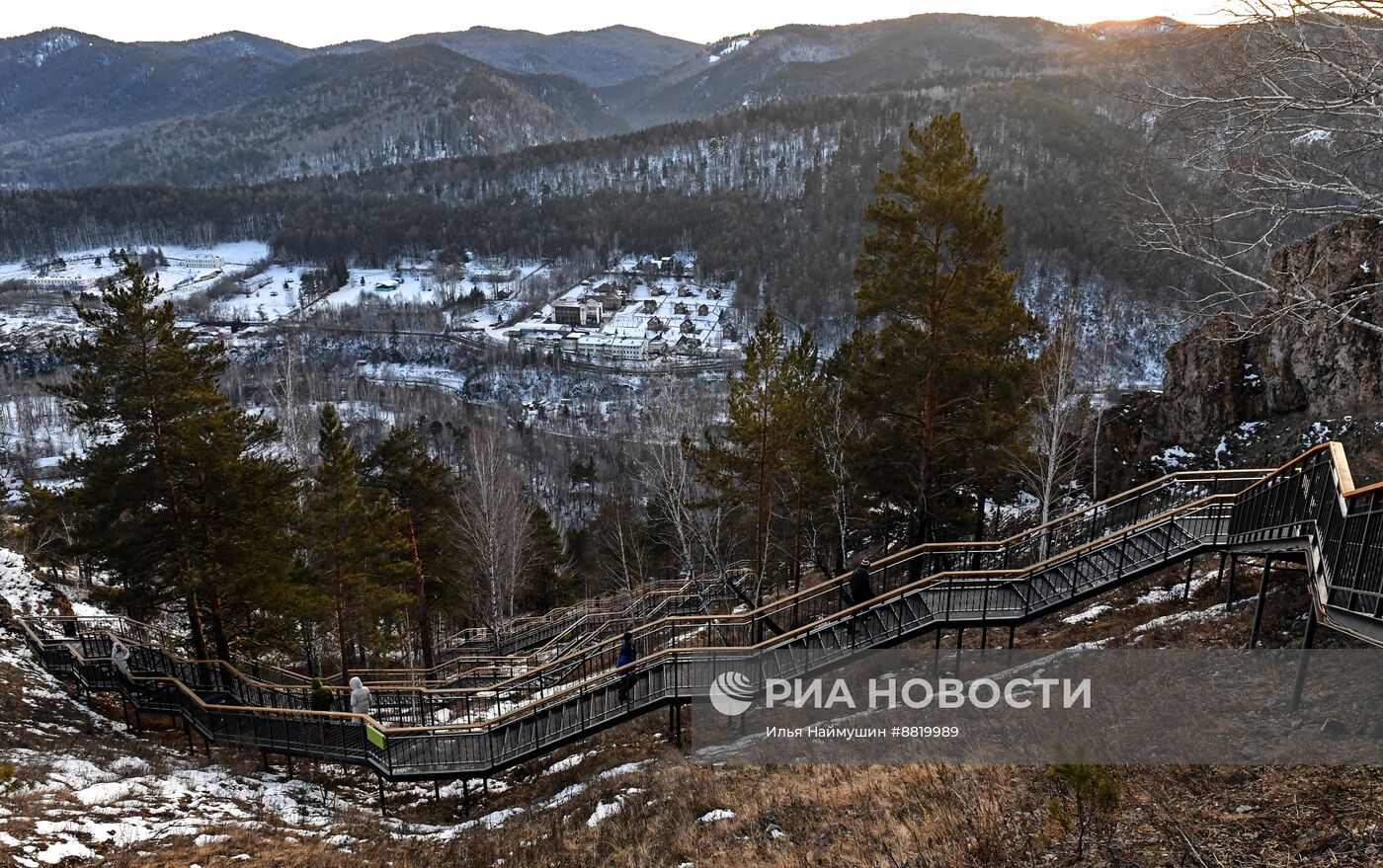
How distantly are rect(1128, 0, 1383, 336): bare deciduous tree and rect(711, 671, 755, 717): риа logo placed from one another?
8929 mm

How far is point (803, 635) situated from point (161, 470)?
13.3 metres

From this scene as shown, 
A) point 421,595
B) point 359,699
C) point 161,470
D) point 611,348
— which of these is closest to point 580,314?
point 611,348

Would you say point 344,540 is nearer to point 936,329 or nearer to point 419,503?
Answer: point 419,503

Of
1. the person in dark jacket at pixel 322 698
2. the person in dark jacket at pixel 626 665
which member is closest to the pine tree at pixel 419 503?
the person in dark jacket at pixel 322 698

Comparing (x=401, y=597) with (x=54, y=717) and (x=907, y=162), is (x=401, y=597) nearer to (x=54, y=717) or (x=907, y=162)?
(x=54, y=717)

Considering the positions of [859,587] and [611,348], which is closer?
[859,587]

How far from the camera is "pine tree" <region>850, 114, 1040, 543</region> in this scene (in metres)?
15.6

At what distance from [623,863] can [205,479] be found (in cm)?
1247

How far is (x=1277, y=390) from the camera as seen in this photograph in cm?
2459

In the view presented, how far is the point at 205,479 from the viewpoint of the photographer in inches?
623

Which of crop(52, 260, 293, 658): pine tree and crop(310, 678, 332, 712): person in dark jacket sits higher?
crop(52, 260, 293, 658): pine tree

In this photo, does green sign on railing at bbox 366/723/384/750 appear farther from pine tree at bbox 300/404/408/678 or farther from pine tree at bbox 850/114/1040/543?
pine tree at bbox 850/114/1040/543

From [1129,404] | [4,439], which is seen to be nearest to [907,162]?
[1129,404]

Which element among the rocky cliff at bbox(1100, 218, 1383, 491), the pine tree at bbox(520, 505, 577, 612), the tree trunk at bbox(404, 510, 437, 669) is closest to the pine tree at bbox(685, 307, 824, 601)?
the tree trunk at bbox(404, 510, 437, 669)
